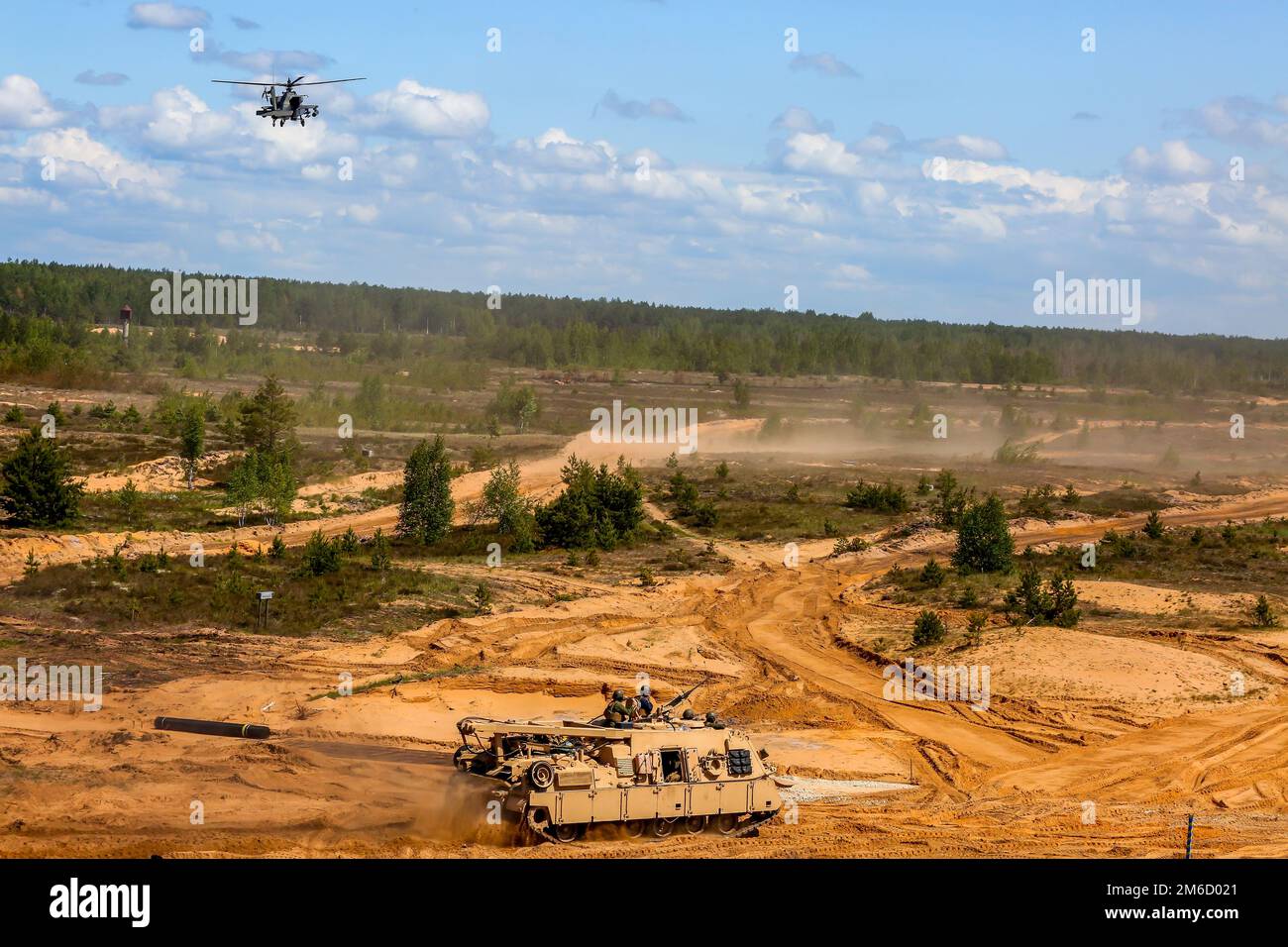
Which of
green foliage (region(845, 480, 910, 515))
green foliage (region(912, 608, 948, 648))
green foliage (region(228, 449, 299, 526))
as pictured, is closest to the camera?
green foliage (region(912, 608, 948, 648))

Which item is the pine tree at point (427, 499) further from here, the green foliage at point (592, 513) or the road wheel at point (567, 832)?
the road wheel at point (567, 832)

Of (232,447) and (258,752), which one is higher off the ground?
(232,447)

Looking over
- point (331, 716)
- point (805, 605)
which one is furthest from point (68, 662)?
point (805, 605)

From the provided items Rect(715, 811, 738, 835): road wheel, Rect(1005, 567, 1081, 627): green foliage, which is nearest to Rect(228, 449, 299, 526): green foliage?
Rect(1005, 567, 1081, 627): green foliage

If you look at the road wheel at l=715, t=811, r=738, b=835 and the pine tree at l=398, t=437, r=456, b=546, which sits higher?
the pine tree at l=398, t=437, r=456, b=546

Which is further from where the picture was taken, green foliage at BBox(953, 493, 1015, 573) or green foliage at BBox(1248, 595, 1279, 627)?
green foliage at BBox(953, 493, 1015, 573)

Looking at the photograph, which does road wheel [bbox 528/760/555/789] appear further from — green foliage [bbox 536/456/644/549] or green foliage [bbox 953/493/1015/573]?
green foliage [bbox 536/456/644/549]
